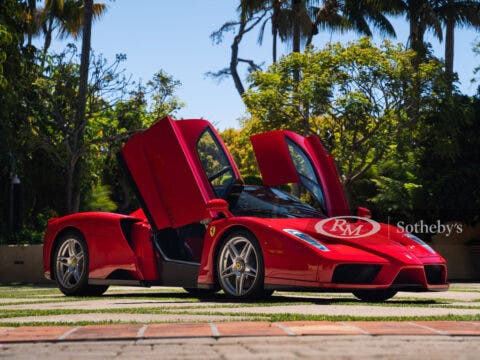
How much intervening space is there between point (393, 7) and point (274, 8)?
225 inches

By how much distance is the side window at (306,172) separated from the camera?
32.6 feet

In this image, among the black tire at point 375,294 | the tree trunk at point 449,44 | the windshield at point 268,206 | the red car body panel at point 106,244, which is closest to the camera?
the windshield at point 268,206

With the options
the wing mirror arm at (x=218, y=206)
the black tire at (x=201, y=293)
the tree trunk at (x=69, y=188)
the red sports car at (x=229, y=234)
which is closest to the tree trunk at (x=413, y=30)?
the tree trunk at (x=69, y=188)

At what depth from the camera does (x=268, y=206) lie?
9836mm

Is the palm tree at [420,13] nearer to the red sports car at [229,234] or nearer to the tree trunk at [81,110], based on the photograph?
the tree trunk at [81,110]

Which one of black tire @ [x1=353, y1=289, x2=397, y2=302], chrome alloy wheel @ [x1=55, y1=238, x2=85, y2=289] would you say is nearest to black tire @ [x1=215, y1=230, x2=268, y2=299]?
black tire @ [x1=353, y1=289, x2=397, y2=302]

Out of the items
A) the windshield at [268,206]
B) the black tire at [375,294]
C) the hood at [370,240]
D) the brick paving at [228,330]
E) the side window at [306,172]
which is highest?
the side window at [306,172]

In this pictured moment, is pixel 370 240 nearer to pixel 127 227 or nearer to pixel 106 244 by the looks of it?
pixel 127 227

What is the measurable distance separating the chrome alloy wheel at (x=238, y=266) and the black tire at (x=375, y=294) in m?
1.48

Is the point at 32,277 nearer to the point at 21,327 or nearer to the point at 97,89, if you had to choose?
the point at 97,89

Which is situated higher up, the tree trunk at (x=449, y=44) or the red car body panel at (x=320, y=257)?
the tree trunk at (x=449, y=44)

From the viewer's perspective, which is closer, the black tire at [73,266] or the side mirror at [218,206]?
the side mirror at [218,206]

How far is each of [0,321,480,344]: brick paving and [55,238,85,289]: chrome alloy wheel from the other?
493 cm

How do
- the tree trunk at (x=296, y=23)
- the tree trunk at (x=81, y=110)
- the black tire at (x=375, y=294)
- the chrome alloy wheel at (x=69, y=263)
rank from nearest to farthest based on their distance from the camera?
the black tire at (x=375, y=294) → the chrome alloy wheel at (x=69, y=263) → the tree trunk at (x=81, y=110) → the tree trunk at (x=296, y=23)
